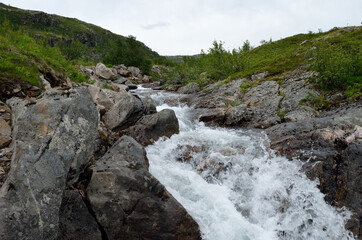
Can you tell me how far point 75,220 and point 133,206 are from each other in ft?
5.19

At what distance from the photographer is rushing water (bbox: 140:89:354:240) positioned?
7301 millimetres

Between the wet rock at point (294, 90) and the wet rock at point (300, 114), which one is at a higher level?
the wet rock at point (294, 90)

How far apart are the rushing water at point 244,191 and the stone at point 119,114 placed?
2597mm

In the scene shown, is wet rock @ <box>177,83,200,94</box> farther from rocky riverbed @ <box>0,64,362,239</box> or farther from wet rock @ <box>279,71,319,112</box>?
rocky riverbed @ <box>0,64,362,239</box>

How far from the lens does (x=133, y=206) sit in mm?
6395

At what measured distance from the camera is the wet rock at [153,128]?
12724 millimetres

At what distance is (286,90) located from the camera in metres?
18.6

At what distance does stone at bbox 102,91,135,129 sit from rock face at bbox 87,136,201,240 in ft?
19.7

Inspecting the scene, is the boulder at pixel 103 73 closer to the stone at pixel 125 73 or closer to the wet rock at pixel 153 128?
the stone at pixel 125 73

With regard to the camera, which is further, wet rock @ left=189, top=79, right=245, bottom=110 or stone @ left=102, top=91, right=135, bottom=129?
wet rock @ left=189, top=79, right=245, bottom=110

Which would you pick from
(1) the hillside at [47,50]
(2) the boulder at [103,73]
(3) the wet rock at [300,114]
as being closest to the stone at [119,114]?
(1) the hillside at [47,50]

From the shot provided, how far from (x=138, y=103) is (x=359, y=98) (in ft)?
45.5

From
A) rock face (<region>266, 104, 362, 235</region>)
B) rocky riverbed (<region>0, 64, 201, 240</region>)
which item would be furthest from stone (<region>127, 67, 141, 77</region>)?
rocky riverbed (<region>0, 64, 201, 240</region>)

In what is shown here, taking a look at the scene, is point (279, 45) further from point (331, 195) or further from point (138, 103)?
point (331, 195)
